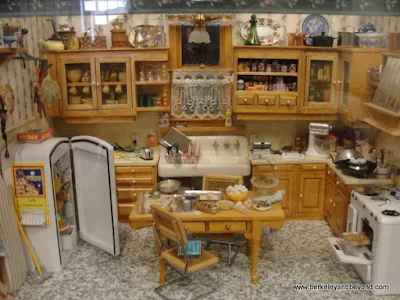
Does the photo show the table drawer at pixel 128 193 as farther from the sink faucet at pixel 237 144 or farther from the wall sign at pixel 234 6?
the wall sign at pixel 234 6

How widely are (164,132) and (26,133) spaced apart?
193 centimetres

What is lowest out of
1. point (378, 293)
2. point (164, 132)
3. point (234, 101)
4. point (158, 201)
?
point (378, 293)

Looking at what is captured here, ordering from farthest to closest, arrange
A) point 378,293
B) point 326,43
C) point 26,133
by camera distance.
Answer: point 326,43 → point 26,133 → point 378,293

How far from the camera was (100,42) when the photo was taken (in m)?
5.48

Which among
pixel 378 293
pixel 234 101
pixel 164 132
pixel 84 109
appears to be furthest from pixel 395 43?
pixel 84 109

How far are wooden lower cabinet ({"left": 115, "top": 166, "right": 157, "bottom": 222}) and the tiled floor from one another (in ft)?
1.74

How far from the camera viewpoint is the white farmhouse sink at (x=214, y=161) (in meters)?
5.48

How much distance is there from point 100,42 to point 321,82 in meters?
2.75

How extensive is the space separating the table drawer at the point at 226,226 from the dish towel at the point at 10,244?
1.80 metres

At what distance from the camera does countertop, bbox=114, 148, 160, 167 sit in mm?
5527

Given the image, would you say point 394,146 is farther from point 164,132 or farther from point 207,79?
point 164,132

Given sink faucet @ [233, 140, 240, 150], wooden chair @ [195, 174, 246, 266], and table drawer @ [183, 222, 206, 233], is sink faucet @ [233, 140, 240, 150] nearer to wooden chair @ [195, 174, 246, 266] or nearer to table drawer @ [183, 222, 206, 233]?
wooden chair @ [195, 174, 246, 266]

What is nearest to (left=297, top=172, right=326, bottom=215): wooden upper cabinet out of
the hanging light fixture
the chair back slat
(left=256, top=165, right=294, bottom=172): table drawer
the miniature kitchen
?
the miniature kitchen

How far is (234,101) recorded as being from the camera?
561 centimetres
